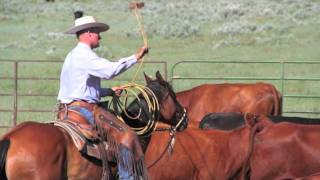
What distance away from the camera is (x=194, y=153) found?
7.61 metres

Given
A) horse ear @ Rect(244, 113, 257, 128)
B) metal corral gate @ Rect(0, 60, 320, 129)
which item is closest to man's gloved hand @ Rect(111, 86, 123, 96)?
horse ear @ Rect(244, 113, 257, 128)

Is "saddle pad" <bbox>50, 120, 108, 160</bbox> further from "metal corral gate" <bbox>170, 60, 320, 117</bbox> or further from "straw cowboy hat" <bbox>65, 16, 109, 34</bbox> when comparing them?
"metal corral gate" <bbox>170, 60, 320, 117</bbox>

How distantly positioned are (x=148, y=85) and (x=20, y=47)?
19.0 m

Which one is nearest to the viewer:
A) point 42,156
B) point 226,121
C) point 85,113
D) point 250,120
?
point 42,156

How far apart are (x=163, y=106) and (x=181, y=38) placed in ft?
68.0

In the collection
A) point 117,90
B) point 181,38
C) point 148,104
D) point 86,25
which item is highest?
point 181,38

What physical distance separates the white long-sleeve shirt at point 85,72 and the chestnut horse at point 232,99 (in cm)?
474

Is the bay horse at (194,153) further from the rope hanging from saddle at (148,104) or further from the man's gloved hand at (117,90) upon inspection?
the man's gloved hand at (117,90)

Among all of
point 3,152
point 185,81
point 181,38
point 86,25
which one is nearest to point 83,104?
point 86,25

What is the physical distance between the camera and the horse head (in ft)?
25.9

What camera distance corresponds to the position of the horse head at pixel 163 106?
791 centimetres

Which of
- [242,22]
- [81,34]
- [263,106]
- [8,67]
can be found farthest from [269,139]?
[242,22]

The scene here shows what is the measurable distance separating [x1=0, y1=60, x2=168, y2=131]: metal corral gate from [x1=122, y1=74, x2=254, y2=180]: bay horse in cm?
606

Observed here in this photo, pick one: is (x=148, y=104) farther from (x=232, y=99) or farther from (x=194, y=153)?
(x=232, y=99)
